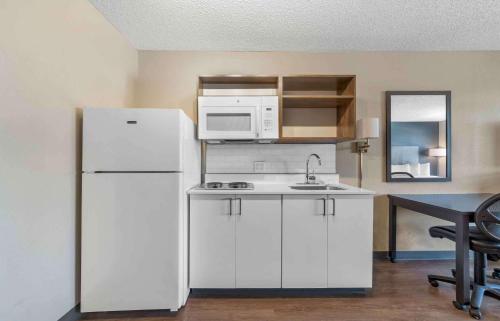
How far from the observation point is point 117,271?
166 cm

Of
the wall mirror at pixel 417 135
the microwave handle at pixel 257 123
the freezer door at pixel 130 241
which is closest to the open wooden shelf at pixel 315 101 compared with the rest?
the microwave handle at pixel 257 123

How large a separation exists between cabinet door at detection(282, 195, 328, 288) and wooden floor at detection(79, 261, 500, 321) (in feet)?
0.54

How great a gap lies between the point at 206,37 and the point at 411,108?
7.63 feet

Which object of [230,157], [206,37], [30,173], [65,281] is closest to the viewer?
[30,173]

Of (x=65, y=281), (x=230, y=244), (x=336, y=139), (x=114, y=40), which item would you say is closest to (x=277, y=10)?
(x=336, y=139)

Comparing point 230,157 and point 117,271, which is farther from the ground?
point 230,157

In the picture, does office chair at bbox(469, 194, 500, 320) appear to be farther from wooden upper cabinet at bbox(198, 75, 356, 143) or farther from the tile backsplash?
the tile backsplash

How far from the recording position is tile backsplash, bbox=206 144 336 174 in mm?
2602

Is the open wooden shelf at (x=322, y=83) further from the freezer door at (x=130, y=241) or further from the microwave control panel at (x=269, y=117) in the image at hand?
the freezer door at (x=130, y=241)

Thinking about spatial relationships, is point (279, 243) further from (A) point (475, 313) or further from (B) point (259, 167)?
(A) point (475, 313)

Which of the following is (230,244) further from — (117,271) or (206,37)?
(206,37)

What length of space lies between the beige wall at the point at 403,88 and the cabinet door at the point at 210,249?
129 centimetres

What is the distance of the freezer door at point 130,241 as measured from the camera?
5.39 ft

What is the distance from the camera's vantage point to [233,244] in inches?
74.6
